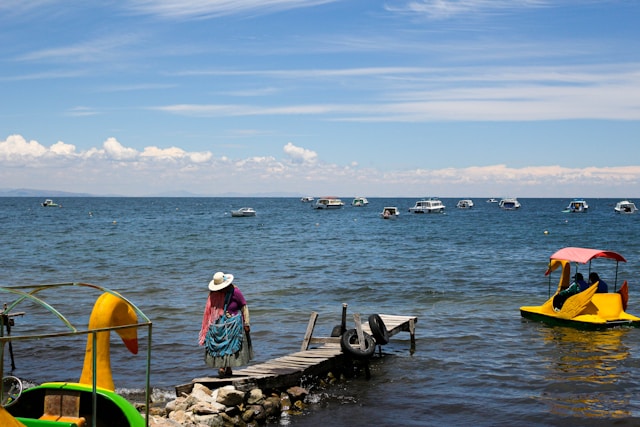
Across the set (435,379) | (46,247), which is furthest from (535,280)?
(46,247)

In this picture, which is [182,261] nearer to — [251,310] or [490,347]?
[251,310]

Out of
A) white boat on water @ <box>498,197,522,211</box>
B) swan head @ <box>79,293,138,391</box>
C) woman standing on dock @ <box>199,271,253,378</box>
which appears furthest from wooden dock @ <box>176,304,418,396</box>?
white boat on water @ <box>498,197,522,211</box>

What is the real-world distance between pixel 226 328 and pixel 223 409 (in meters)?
1.47

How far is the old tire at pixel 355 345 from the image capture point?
14680 mm

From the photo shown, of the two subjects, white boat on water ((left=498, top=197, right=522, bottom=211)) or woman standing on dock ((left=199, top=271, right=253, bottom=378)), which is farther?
white boat on water ((left=498, top=197, right=522, bottom=211))

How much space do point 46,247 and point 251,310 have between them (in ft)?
112

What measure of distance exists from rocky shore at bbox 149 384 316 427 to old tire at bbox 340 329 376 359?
2.45 m

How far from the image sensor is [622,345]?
59.4ft

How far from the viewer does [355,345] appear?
49.7 feet

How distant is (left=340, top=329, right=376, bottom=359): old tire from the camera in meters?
14.7

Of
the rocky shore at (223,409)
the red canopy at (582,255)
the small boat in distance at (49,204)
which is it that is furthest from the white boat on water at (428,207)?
the rocky shore at (223,409)

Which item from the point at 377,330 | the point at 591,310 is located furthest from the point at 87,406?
the point at 591,310

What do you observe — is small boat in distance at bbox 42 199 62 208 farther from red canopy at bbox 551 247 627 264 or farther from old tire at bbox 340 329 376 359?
old tire at bbox 340 329 376 359

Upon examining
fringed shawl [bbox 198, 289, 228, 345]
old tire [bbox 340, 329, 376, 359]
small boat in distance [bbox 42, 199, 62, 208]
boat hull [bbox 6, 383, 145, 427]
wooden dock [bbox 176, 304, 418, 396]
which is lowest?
small boat in distance [bbox 42, 199, 62, 208]
